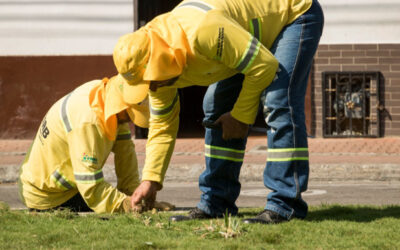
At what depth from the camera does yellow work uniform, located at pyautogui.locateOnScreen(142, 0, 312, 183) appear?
382 centimetres

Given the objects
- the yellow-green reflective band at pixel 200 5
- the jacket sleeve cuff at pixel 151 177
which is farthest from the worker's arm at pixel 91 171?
the yellow-green reflective band at pixel 200 5

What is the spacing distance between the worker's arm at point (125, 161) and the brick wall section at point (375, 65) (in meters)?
7.13

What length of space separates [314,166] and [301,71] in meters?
4.33

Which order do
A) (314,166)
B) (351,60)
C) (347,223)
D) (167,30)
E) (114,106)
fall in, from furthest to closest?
1. (351,60)
2. (314,166)
3. (114,106)
4. (347,223)
5. (167,30)

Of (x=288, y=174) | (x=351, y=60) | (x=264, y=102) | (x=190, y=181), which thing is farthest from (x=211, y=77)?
(x=351, y=60)

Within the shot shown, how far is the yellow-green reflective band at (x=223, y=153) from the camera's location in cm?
458

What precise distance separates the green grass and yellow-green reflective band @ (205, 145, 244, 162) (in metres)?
0.46

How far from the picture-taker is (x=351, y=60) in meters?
12.0

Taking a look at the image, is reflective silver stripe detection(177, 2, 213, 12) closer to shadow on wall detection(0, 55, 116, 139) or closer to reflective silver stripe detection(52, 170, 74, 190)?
reflective silver stripe detection(52, 170, 74, 190)

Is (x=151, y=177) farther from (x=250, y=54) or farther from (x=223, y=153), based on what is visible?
(x=250, y=54)

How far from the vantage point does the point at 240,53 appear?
12.7ft

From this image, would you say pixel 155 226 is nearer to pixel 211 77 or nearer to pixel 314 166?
pixel 211 77

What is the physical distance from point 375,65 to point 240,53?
857 centimetres

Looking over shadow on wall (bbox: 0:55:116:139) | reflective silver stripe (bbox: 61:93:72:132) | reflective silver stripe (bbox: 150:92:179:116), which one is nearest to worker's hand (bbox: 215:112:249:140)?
reflective silver stripe (bbox: 150:92:179:116)
